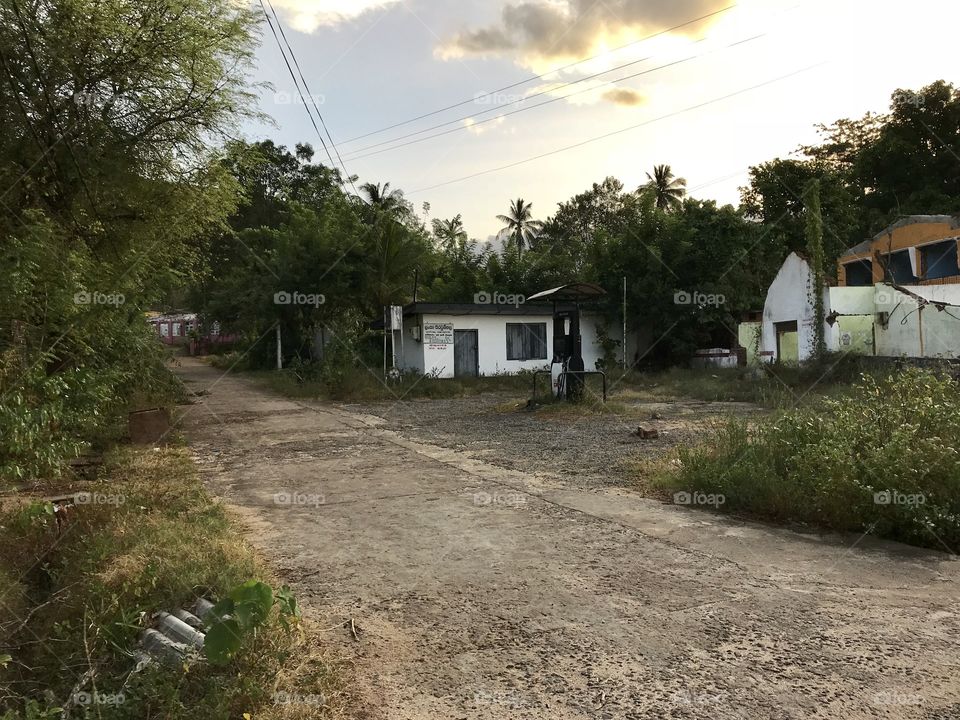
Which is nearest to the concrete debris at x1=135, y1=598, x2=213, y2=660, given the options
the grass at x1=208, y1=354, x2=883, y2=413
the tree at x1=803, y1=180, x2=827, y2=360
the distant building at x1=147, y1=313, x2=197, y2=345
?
the grass at x1=208, y1=354, x2=883, y2=413

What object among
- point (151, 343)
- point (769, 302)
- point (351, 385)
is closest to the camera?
point (151, 343)

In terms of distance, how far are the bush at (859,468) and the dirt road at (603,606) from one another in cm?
31

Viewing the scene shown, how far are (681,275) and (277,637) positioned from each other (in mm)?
21449

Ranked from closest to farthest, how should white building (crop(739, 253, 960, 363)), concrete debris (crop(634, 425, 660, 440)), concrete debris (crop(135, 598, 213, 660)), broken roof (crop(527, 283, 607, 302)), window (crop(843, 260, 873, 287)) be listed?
concrete debris (crop(135, 598, 213, 660))
concrete debris (crop(634, 425, 660, 440))
broken roof (crop(527, 283, 607, 302))
white building (crop(739, 253, 960, 363))
window (crop(843, 260, 873, 287))

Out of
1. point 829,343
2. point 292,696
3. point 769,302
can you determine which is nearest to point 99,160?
point 292,696

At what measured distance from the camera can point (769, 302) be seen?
20812 millimetres

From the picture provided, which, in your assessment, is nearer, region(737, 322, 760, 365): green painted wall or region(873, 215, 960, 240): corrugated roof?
region(873, 215, 960, 240): corrugated roof

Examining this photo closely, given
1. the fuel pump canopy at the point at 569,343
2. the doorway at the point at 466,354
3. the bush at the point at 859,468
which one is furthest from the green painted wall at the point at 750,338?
the bush at the point at 859,468

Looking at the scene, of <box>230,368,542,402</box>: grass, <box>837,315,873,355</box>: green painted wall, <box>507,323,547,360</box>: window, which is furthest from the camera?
<box>507,323,547,360</box>: window

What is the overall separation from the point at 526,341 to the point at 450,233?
44.7 feet

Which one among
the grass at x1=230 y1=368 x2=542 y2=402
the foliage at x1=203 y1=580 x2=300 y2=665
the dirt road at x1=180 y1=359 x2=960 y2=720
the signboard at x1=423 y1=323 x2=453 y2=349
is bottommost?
the dirt road at x1=180 y1=359 x2=960 y2=720

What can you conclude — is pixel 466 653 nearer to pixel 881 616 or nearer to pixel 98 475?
pixel 881 616

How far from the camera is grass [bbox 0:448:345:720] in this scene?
2.78 meters

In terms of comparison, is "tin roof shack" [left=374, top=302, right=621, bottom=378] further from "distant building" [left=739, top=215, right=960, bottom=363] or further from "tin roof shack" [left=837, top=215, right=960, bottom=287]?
"tin roof shack" [left=837, top=215, right=960, bottom=287]
